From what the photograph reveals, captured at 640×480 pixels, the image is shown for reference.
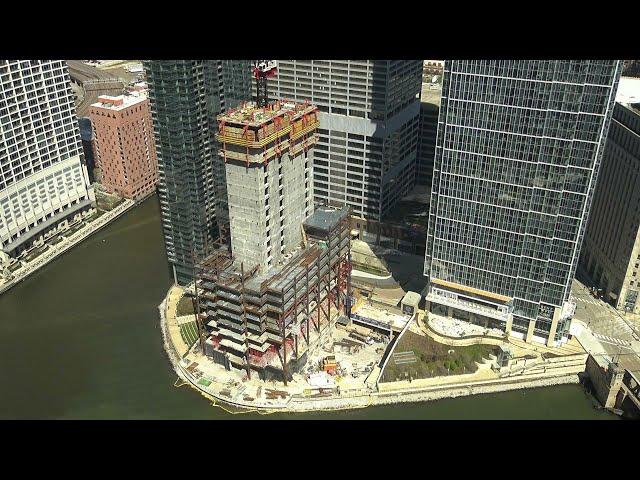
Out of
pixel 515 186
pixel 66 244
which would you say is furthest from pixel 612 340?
pixel 66 244

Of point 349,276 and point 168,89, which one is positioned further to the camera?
point 349,276

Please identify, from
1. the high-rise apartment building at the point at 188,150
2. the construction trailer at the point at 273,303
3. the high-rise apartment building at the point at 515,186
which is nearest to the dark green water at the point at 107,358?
the construction trailer at the point at 273,303

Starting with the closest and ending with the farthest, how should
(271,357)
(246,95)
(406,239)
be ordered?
(271,357)
(246,95)
(406,239)

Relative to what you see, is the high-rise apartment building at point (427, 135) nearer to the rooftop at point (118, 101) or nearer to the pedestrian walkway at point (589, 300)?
the pedestrian walkway at point (589, 300)

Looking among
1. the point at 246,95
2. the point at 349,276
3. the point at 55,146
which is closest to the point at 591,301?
the point at 349,276

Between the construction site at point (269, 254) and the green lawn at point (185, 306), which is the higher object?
the construction site at point (269, 254)

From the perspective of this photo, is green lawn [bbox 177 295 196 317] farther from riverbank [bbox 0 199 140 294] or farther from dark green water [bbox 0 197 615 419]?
riverbank [bbox 0 199 140 294]

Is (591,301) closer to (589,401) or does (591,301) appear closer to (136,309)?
(589,401)
